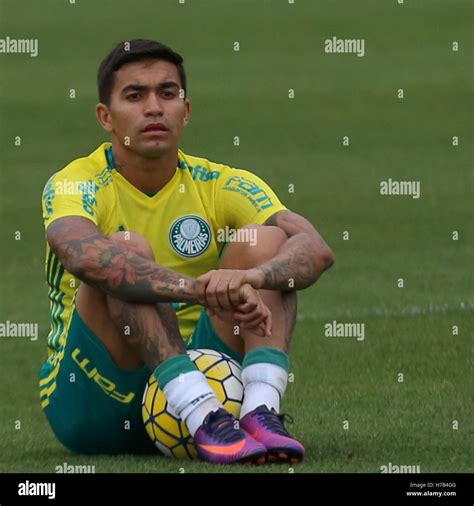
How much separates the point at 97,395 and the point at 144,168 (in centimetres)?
115

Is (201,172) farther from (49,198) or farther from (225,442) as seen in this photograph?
(225,442)

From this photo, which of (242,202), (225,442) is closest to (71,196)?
(242,202)

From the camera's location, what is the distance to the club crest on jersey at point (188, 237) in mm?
8500

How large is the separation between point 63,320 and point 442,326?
4802 millimetres

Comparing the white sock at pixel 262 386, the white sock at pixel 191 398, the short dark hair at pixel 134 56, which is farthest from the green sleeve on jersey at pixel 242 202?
the white sock at pixel 191 398

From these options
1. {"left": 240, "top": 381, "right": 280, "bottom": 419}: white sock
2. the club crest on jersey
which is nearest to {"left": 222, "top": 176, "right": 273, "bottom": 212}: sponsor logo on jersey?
the club crest on jersey

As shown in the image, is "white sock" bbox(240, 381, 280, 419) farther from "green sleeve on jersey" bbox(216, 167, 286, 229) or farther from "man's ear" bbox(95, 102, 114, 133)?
"man's ear" bbox(95, 102, 114, 133)

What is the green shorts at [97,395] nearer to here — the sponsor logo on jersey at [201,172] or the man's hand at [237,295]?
the man's hand at [237,295]

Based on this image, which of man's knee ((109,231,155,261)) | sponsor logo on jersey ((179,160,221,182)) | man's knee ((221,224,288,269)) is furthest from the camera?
sponsor logo on jersey ((179,160,221,182))

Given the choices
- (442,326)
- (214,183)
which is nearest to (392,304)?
(442,326)

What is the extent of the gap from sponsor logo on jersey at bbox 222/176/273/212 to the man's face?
0.35 metres

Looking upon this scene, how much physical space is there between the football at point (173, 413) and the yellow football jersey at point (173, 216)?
16.6 inches

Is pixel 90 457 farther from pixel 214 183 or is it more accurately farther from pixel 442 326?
pixel 442 326

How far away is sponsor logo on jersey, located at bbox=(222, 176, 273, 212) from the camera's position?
855 centimetres
